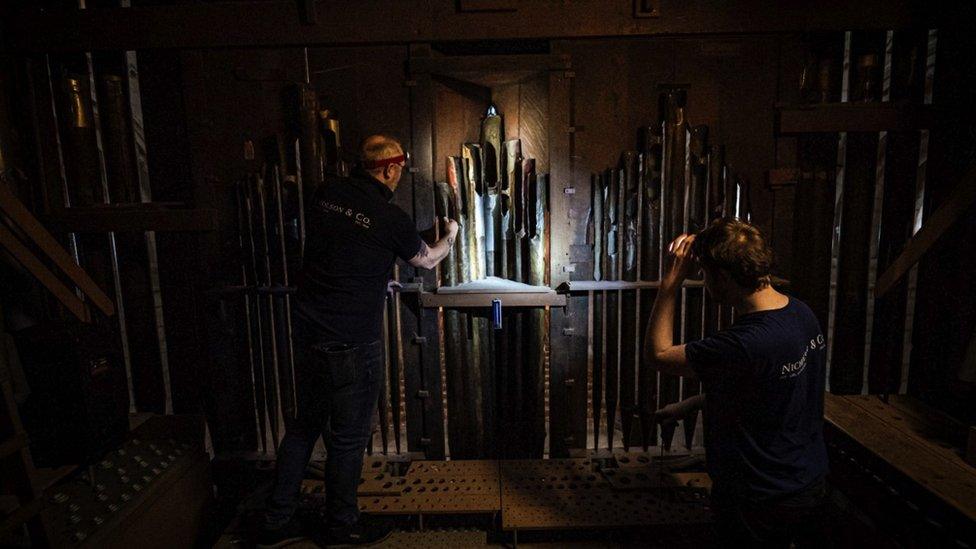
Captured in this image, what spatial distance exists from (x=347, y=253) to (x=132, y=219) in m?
1.96

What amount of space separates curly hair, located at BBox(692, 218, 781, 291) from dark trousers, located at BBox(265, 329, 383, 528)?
6.97ft

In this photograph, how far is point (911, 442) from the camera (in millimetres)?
3051

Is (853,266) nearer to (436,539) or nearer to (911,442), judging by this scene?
(911,442)

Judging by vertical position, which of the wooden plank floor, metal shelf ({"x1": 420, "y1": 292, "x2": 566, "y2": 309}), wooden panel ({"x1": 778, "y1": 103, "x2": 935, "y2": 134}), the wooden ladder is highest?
wooden panel ({"x1": 778, "y1": 103, "x2": 935, "y2": 134})

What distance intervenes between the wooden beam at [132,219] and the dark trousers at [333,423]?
1.36m

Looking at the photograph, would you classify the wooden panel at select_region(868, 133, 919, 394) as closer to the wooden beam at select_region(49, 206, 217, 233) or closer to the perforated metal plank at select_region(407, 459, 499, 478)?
the perforated metal plank at select_region(407, 459, 499, 478)

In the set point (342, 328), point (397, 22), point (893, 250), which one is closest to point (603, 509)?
point (342, 328)

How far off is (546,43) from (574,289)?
1888 mm

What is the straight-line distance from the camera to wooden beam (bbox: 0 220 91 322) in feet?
9.57

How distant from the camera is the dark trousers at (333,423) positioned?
10.1 feet

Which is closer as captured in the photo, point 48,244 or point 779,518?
point 779,518

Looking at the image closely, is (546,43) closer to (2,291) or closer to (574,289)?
(574,289)

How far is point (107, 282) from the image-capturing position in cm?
403

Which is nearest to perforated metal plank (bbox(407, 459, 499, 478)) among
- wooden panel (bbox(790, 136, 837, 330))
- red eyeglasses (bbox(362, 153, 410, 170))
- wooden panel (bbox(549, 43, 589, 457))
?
wooden panel (bbox(549, 43, 589, 457))
